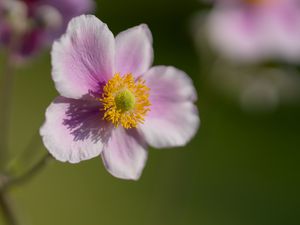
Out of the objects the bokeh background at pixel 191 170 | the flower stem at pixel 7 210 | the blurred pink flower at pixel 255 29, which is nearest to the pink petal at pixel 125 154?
the flower stem at pixel 7 210

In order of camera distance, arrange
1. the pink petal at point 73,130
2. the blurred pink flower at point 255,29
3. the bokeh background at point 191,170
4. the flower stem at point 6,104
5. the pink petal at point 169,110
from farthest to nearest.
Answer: the bokeh background at point 191,170, the blurred pink flower at point 255,29, the flower stem at point 6,104, the pink petal at point 169,110, the pink petal at point 73,130

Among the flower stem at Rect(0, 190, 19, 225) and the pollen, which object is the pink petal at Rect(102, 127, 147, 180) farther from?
the flower stem at Rect(0, 190, 19, 225)

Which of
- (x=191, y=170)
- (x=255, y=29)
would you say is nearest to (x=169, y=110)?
(x=255, y=29)

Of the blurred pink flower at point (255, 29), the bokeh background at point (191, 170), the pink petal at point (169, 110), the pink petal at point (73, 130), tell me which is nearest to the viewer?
the pink petal at point (73, 130)

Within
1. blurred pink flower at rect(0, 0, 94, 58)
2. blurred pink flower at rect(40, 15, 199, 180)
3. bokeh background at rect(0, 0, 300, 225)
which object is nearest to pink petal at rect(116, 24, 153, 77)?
blurred pink flower at rect(40, 15, 199, 180)

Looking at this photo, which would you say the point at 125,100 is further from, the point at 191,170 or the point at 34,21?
the point at 191,170

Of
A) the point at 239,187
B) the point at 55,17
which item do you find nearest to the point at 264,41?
the point at 55,17

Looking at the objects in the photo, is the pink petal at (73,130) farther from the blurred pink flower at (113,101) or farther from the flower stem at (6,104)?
the flower stem at (6,104)

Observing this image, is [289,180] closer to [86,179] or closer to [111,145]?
[86,179]
